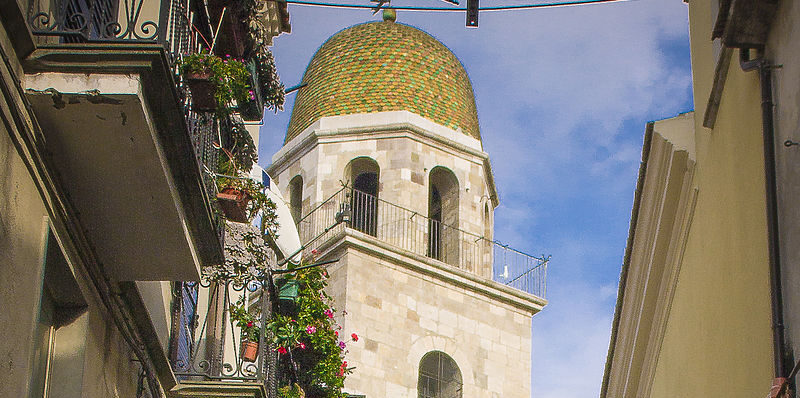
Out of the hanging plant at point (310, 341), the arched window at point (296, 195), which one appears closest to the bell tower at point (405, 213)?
the arched window at point (296, 195)

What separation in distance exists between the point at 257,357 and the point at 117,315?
4.67m

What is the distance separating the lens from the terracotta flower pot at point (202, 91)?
9820 millimetres

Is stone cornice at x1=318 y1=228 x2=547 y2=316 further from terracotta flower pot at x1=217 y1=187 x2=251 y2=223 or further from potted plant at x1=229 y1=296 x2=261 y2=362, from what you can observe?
terracotta flower pot at x1=217 y1=187 x2=251 y2=223

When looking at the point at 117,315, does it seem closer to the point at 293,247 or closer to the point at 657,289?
the point at 657,289

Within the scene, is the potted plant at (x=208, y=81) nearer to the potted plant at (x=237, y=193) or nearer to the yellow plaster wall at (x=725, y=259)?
the potted plant at (x=237, y=193)

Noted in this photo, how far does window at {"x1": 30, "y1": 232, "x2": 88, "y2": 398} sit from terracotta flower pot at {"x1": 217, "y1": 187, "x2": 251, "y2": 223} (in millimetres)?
3549

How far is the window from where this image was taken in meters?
7.80

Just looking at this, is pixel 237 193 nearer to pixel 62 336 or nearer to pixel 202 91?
pixel 202 91

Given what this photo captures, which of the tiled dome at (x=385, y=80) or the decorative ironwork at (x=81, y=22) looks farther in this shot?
the tiled dome at (x=385, y=80)

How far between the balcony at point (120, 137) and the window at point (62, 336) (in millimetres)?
357

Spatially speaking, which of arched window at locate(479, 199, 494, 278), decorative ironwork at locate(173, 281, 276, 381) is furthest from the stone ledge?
arched window at locate(479, 199, 494, 278)

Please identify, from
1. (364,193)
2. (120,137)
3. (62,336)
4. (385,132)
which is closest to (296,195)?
(385,132)

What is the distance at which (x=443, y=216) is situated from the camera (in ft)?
106

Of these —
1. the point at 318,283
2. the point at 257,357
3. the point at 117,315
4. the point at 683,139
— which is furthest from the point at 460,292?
the point at 117,315
